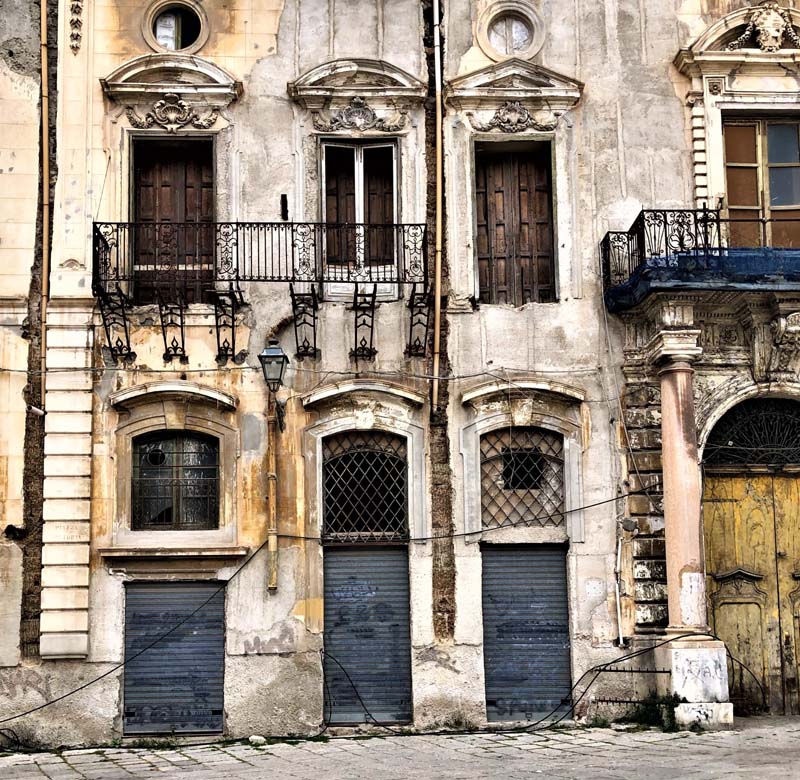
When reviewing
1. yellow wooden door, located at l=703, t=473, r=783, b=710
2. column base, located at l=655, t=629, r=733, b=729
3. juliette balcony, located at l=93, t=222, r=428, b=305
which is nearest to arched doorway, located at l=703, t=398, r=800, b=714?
yellow wooden door, located at l=703, t=473, r=783, b=710

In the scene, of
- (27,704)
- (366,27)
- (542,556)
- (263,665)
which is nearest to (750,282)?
(542,556)

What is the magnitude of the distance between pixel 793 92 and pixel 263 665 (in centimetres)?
989

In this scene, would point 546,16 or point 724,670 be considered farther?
point 546,16

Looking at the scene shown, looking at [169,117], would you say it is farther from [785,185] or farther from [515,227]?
[785,185]

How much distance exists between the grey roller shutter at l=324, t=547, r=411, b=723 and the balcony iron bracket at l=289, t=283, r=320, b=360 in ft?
8.22

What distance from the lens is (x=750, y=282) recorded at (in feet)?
48.6

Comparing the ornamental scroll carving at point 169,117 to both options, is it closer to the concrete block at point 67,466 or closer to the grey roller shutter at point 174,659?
the concrete block at point 67,466

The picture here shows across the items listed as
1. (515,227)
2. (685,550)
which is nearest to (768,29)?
(515,227)

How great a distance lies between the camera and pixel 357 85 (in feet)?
52.9

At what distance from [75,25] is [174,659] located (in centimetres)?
807

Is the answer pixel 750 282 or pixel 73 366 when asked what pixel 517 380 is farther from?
pixel 73 366

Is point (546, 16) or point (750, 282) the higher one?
point (546, 16)

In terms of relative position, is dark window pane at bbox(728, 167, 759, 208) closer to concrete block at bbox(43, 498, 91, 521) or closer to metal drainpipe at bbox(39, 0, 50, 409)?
metal drainpipe at bbox(39, 0, 50, 409)

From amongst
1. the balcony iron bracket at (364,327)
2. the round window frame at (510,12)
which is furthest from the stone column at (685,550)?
the round window frame at (510,12)
